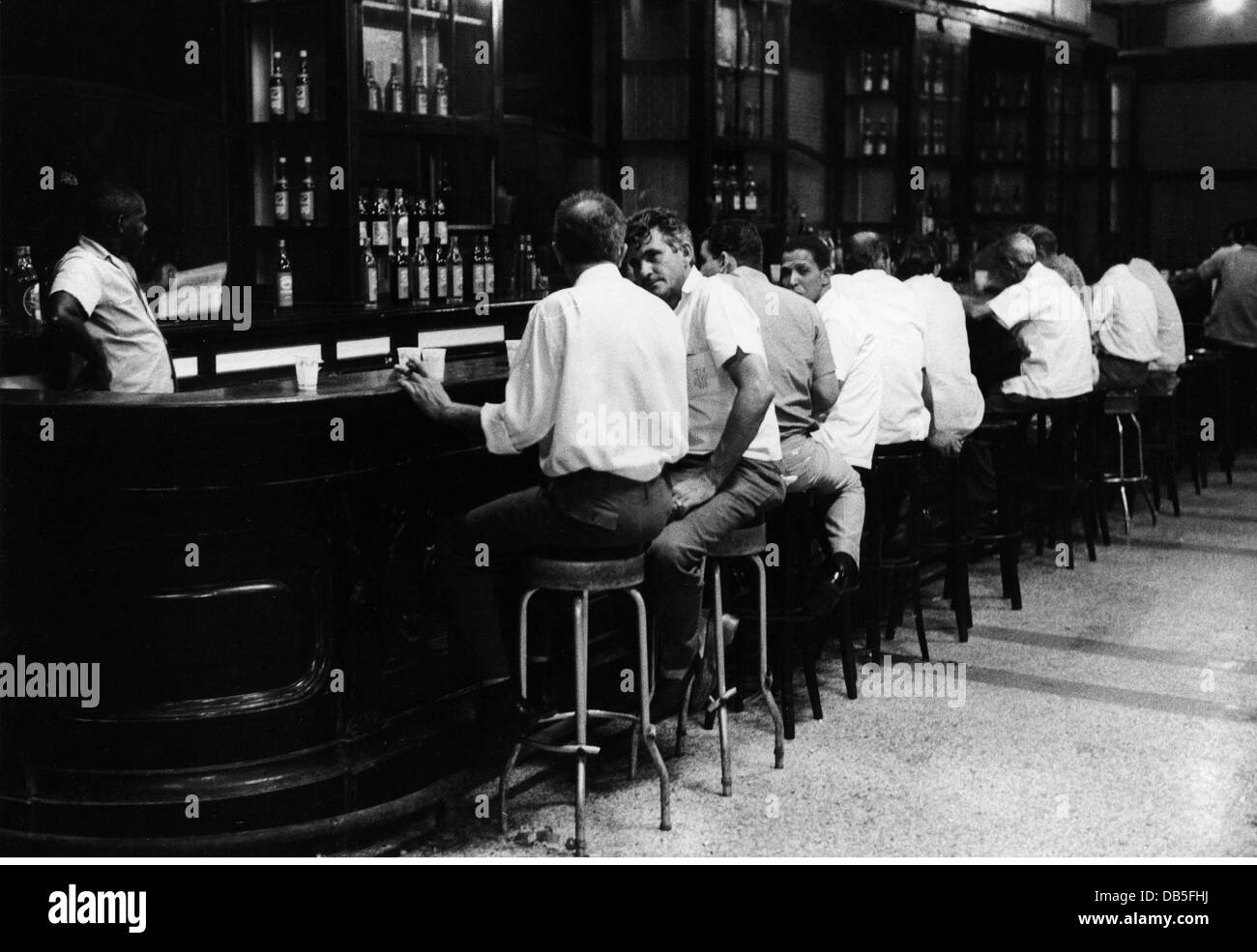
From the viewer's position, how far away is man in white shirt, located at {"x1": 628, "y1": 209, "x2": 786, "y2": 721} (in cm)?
405

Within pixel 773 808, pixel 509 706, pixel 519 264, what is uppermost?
pixel 519 264

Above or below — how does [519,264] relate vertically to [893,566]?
above

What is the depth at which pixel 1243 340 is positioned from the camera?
984 cm

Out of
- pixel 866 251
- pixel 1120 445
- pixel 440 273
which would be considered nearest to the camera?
pixel 866 251

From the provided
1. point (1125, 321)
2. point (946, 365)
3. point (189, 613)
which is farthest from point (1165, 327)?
point (189, 613)

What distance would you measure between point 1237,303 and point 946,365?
470cm

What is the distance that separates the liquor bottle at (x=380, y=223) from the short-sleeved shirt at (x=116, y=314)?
63.6 inches

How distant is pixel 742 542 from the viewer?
425 cm

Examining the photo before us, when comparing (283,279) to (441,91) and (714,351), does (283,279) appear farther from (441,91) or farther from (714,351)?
(714,351)

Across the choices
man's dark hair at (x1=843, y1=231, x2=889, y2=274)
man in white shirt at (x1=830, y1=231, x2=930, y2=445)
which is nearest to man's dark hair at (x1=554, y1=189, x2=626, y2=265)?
man in white shirt at (x1=830, y1=231, x2=930, y2=445)

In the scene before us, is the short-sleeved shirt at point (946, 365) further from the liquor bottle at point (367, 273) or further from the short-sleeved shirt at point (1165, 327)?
the short-sleeved shirt at point (1165, 327)
